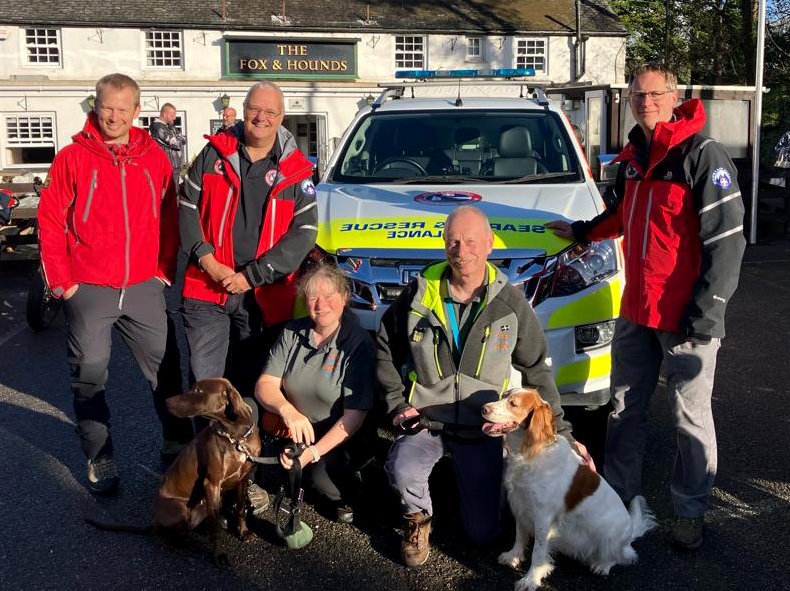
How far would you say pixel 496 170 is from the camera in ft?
18.4

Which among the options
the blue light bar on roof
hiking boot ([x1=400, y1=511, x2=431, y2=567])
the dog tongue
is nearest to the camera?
the dog tongue

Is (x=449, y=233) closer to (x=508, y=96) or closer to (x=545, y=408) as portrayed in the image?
(x=545, y=408)

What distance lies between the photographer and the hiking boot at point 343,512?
396 centimetres

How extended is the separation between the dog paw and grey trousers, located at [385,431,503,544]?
156mm

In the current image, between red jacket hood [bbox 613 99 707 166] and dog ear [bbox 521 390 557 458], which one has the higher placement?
red jacket hood [bbox 613 99 707 166]

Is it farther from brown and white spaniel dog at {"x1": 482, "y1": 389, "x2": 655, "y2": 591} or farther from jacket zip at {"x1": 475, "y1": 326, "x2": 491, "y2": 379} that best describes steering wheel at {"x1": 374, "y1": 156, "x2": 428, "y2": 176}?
brown and white spaniel dog at {"x1": 482, "y1": 389, "x2": 655, "y2": 591}

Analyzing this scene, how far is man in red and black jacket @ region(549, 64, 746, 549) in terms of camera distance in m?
3.43

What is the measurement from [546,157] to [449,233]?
2.39 metres

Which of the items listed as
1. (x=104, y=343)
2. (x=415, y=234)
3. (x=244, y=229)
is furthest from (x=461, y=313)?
(x=104, y=343)

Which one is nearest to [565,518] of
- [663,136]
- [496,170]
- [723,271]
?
[723,271]

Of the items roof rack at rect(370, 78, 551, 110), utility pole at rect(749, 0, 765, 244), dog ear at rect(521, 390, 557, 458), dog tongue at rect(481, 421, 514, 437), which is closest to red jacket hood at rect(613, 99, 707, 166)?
dog ear at rect(521, 390, 557, 458)

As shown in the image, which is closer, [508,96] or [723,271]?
[723,271]

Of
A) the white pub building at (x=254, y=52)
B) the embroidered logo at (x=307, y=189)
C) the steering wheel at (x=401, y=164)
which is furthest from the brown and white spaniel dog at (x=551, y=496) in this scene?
the white pub building at (x=254, y=52)

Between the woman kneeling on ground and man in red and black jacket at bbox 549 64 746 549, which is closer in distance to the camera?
man in red and black jacket at bbox 549 64 746 549
